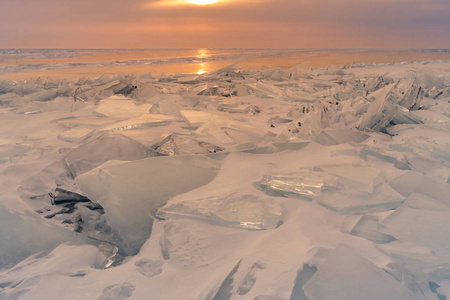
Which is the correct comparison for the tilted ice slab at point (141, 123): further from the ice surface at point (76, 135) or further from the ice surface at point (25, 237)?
the ice surface at point (25, 237)

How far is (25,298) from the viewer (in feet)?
2.07

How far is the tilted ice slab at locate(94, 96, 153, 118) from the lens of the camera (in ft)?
7.11

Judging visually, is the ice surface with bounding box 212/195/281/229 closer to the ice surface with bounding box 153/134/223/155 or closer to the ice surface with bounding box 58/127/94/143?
the ice surface with bounding box 153/134/223/155

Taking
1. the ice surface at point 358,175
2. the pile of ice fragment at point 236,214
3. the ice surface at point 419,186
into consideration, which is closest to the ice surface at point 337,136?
the pile of ice fragment at point 236,214

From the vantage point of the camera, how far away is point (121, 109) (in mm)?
2275

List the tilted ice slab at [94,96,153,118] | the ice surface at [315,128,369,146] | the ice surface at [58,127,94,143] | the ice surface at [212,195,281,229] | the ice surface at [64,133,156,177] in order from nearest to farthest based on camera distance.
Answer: the ice surface at [212,195,281,229], the ice surface at [64,133,156,177], the ice surface at [315,128,369,146], the ice surface at [58,127,94,143], the tilted ice slab at [94,96,153,118]

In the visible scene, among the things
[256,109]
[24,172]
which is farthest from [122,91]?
[24,172]

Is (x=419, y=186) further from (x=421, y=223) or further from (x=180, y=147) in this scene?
(x=180, y=147)

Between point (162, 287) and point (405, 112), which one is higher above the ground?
point (405, 112)

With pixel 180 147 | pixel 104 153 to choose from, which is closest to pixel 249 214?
pixel 180 147

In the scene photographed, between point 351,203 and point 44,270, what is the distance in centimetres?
76

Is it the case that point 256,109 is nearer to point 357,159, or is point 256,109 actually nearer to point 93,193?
point 357,159

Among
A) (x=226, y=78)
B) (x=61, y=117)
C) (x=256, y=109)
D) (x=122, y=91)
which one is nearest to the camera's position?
(x=61, y=117)

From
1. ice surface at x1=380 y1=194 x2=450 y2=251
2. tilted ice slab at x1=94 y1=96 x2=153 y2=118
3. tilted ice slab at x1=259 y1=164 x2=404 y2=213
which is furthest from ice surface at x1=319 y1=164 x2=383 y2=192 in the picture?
tilted ice slab at x1=94 y1=96 x2=153 y2=118
